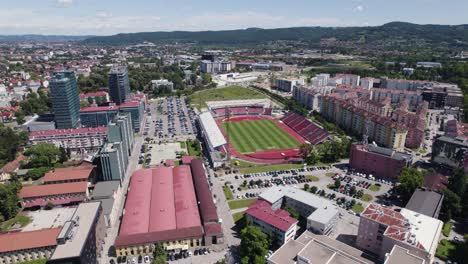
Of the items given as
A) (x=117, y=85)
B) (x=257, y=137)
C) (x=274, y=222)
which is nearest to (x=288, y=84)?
(x=257, y=137)

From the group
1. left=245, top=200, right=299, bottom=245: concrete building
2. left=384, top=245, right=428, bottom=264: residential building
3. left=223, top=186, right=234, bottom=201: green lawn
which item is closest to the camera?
left=384, top=245, right=428, bottom=264: residential building

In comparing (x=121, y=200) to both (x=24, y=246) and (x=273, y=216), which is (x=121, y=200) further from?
(x=273, y=216)

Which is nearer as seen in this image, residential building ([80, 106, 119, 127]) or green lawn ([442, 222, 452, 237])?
green lawn ([442, 222, 452, 237])

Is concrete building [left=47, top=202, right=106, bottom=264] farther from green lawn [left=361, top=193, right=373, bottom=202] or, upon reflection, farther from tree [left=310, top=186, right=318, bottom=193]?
green lawn [left=361, top=193, right=373, bottom=202]

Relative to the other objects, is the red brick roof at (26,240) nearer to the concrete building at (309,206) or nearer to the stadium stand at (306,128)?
the concrete building at (309,206)

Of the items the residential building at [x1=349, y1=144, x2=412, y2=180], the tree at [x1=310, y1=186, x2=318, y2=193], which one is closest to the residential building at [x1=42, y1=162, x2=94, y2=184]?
the tree at [x1=310, y1=186, x2=318, y2=193]

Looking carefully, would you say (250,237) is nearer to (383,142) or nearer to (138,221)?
(138,221)

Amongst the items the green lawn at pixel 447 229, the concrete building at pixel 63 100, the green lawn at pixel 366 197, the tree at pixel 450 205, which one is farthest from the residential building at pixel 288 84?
the green lawn at pixel 447 229
